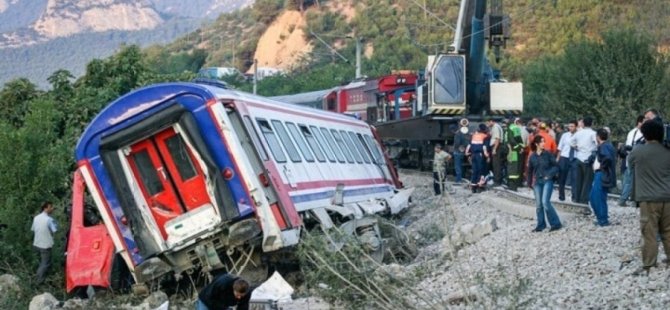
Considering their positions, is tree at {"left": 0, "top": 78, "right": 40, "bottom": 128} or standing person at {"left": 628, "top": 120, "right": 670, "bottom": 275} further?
tree at {"left": 0, "top": 78, "right": 40, "bottom": 128}

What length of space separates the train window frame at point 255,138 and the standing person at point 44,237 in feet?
12.3

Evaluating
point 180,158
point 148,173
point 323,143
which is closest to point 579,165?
point 323,143

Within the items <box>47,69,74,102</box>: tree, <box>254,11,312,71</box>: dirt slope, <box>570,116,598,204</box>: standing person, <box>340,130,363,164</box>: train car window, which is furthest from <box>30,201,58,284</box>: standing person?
<box>254,11,312,71</box>: dirt slope

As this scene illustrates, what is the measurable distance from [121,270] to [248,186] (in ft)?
7.96

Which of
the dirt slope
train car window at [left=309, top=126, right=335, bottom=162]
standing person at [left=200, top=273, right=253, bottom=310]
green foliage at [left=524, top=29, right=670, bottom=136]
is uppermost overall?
standing person at [left=200, top=273, right=253, bottom=310]

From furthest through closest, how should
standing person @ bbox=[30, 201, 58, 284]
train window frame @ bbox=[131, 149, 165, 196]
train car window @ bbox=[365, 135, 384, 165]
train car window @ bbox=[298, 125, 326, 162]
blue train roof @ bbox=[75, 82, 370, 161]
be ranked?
train car window @ bbox=[365, 135, 384, 165], train car window @ bbox=[298, 125, 326, 162], standing person @ bbox=[30, 201, 58, 284], train window frame @ bbox=[131, 149, 165, 196], blue train roof @ bbox=[75, 82, 370, 161]

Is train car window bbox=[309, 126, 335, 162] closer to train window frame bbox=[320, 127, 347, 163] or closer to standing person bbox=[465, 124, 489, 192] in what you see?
train window frame bbox=[320, 127, 347, 163]

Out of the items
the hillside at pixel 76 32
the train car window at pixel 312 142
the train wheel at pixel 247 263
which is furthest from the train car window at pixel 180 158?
the hillside at pixel 76 32

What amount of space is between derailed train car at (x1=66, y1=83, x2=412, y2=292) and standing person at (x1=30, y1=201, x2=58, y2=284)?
3.82 feet

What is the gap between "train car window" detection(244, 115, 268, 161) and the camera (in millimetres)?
13344

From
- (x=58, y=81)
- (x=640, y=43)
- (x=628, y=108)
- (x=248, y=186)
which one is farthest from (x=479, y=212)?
(x=640, y=43)

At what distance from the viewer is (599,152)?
14.1 meters

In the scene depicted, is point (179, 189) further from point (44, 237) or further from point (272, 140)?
point (44, 237)

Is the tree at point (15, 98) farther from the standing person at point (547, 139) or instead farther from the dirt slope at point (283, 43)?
the dirt slope at point (283, 43)
